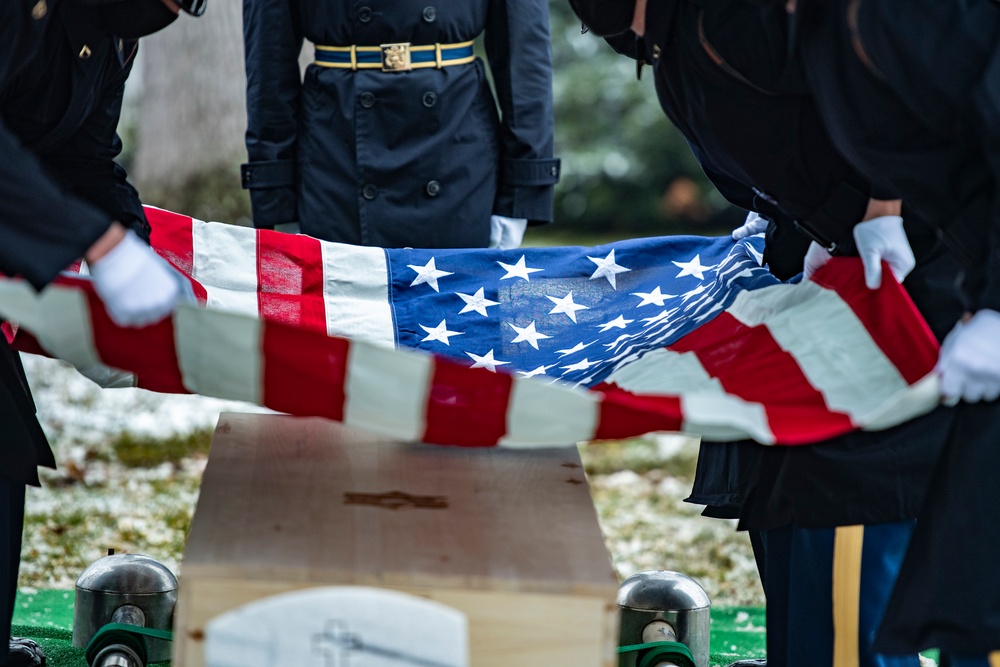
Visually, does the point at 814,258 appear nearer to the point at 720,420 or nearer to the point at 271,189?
the point at 720,420

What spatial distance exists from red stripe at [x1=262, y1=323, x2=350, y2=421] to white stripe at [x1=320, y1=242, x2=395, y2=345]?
735 mm

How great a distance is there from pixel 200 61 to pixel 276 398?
180 inches

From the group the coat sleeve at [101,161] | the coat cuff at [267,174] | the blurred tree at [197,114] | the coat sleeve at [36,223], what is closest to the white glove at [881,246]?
the coat sleeve at [36,223]

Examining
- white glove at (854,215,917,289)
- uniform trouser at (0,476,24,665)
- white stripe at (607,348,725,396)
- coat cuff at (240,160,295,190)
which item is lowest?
uniform trouser at (0,476,24,665)

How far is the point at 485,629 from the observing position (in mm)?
1697

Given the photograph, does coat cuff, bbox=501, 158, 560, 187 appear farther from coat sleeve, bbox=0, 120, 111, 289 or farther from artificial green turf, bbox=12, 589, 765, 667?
coat sleeve, bbox=0, 120, 111, 289

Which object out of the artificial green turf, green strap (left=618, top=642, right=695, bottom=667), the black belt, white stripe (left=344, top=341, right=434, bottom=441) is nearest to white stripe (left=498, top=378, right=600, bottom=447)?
white stripe (left=344, top=341, right=434, bottom=441)

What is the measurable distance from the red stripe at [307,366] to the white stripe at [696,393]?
0.50 m

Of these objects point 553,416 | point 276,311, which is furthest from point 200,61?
point 553,416

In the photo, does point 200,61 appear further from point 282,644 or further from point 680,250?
point 282,644

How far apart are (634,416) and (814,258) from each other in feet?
2.36

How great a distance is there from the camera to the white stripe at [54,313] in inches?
73.7

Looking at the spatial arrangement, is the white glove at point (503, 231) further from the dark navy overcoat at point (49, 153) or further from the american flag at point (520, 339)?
the dark navy overcoat at point (49, 153)

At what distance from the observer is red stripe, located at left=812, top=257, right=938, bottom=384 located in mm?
2072
